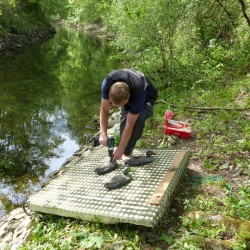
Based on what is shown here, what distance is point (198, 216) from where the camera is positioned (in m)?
3.74

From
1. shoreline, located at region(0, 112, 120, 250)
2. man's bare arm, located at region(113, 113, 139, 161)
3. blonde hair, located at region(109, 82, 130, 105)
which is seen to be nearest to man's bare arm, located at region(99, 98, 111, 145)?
man's bare arm, located at region(113, 113, 139, 161)

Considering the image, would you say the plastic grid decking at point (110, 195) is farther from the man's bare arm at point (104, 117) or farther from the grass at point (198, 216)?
the man's bare arm at point (104, 117)

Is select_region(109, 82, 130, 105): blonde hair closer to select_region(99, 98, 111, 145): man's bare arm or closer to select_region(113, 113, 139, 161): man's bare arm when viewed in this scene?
select_region(113, 113, 139, 161): man's bare arm

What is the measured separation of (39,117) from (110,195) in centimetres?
711

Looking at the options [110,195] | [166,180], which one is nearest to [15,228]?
[110,195]

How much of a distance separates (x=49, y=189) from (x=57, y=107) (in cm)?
728

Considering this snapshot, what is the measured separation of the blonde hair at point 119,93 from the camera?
383 centimetres

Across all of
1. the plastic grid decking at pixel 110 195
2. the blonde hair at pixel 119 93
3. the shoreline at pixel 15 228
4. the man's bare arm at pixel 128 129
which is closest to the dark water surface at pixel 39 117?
the shoreline at pixel 15 228

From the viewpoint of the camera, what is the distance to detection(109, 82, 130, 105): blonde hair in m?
3.83

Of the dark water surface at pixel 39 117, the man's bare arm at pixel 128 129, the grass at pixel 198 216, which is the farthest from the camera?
the dark water surface at pixel 39 117

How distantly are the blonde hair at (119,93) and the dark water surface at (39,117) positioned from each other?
3399 millimetres

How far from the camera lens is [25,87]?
14289 mm

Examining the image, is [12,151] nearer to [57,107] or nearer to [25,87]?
[57,107]

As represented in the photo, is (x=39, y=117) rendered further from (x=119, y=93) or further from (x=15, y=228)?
(x=119, y=93)
